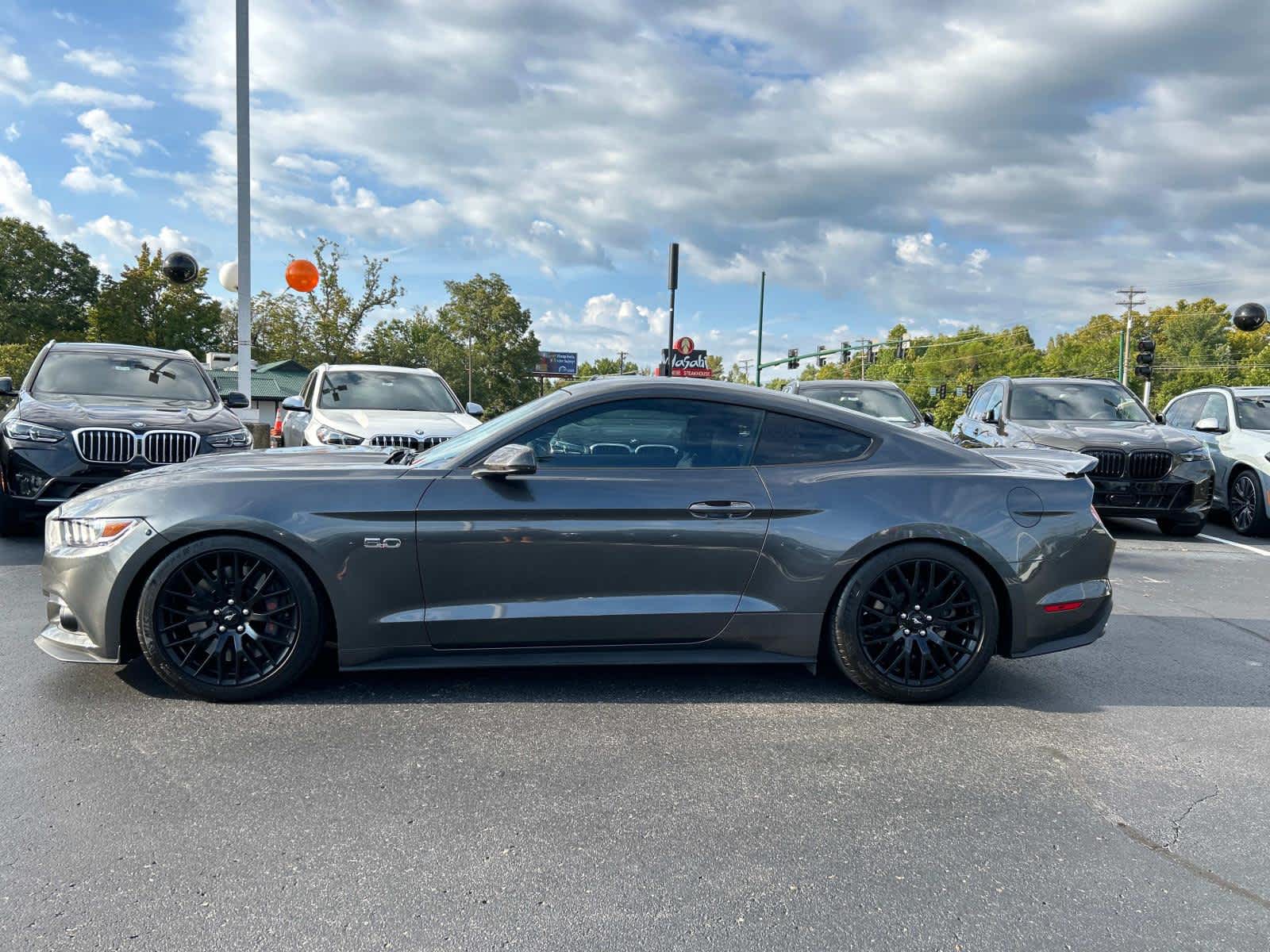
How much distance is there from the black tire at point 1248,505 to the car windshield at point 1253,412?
2.31 feet

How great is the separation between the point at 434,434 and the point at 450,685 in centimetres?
477

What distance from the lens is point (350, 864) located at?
2.51m

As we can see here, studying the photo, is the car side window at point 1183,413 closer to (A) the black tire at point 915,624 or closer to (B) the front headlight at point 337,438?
(A) the black tire at point 915,624

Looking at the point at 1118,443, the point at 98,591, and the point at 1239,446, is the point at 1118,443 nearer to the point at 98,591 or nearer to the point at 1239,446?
the point at 1239,446

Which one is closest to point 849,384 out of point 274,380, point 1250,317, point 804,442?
point 804,442

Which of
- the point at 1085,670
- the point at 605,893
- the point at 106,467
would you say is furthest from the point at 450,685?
the point at 106,467

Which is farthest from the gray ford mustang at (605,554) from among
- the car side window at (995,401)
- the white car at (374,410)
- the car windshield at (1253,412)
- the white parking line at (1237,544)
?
the car windshield at (1253,412)

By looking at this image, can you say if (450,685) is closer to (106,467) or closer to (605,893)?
(605,893)

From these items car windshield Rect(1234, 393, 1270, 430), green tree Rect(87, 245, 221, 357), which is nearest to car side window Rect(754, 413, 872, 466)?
car windshield Rect(1234, 393, 1270, 430)

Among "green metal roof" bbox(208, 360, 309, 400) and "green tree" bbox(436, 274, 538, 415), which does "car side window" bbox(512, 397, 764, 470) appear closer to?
"green metal roof" bbox(208, 360, 309, 400)

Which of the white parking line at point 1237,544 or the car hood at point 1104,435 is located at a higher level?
the car hood at point 1104,435

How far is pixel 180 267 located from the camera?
49.6 feet

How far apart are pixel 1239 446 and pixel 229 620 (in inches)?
440

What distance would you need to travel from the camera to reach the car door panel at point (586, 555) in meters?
3.69
